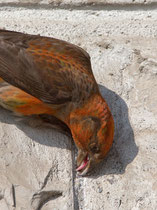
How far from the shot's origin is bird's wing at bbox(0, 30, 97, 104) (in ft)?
8.02

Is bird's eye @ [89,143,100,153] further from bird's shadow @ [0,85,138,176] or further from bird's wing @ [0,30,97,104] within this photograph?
bird's wing @ [0,30,97,104]

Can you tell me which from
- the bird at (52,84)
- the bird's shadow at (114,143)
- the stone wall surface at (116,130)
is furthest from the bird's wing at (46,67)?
the bird's shadow at (114,143)

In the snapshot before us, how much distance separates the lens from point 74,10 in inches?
105

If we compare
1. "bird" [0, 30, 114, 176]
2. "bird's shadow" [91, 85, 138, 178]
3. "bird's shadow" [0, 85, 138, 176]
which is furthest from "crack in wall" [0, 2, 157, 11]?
"bird's shadow" [0, 85, 138, 176]

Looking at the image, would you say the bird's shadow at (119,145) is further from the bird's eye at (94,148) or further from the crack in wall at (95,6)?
the crack in wall at (95,6)

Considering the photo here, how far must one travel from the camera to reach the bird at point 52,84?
2.38 meters

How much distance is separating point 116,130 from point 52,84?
0.46m

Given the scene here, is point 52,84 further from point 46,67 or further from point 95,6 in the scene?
point 95,6

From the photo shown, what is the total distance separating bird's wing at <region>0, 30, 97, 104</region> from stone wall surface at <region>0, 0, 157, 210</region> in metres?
0.11

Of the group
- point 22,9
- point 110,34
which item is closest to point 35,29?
point 22,9

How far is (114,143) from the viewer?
92.0 inches

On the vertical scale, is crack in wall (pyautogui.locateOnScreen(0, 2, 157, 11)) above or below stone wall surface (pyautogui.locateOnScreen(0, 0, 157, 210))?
above

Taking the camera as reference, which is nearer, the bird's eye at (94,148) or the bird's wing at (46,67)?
the bird's eye at (94,148)

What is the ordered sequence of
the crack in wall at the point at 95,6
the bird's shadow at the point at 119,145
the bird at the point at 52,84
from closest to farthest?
the bird's shadow at the point at 119,145
the bird at the point at 52,84
the crack in wall at the point at 95,6
